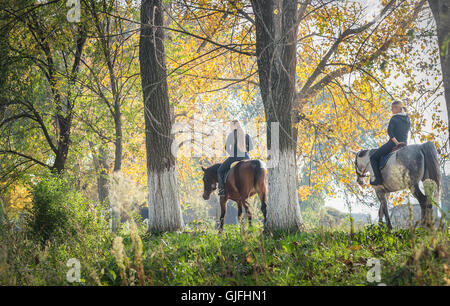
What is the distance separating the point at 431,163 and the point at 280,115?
3.19 meters

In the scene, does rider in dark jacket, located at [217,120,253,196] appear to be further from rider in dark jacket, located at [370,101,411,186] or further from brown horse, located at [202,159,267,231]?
rider in dark jacket, located at [370,101,411,186]

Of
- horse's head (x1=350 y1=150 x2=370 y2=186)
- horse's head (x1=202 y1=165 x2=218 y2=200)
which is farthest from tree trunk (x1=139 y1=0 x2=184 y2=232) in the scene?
horse's head (x1=350 y1=150 x2=370 y2=186)

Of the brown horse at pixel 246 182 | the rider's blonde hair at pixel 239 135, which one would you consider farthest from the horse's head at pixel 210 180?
the rider's blonde hair at pixel 239 135

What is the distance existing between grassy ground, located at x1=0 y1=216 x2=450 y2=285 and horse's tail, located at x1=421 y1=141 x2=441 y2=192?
172 centimetres

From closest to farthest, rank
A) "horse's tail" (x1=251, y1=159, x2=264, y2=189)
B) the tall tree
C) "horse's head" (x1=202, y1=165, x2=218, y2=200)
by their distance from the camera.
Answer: "horse's tail" (x1=251, y1=159, x2=264, y2=189) < the tall tree < "horse's head" (x1=202, y1=165, x2=218, y2=200)

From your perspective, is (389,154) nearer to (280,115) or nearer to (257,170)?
(280,115)

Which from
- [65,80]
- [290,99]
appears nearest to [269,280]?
[290,99]

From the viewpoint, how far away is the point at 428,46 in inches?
389

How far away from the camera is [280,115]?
25.4 ft

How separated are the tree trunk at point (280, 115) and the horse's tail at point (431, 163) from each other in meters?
2.64

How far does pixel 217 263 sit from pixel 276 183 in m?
2.73

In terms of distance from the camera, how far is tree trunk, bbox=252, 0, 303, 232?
Answer: 759 cm

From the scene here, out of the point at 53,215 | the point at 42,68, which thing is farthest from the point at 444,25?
the point at 42,68
